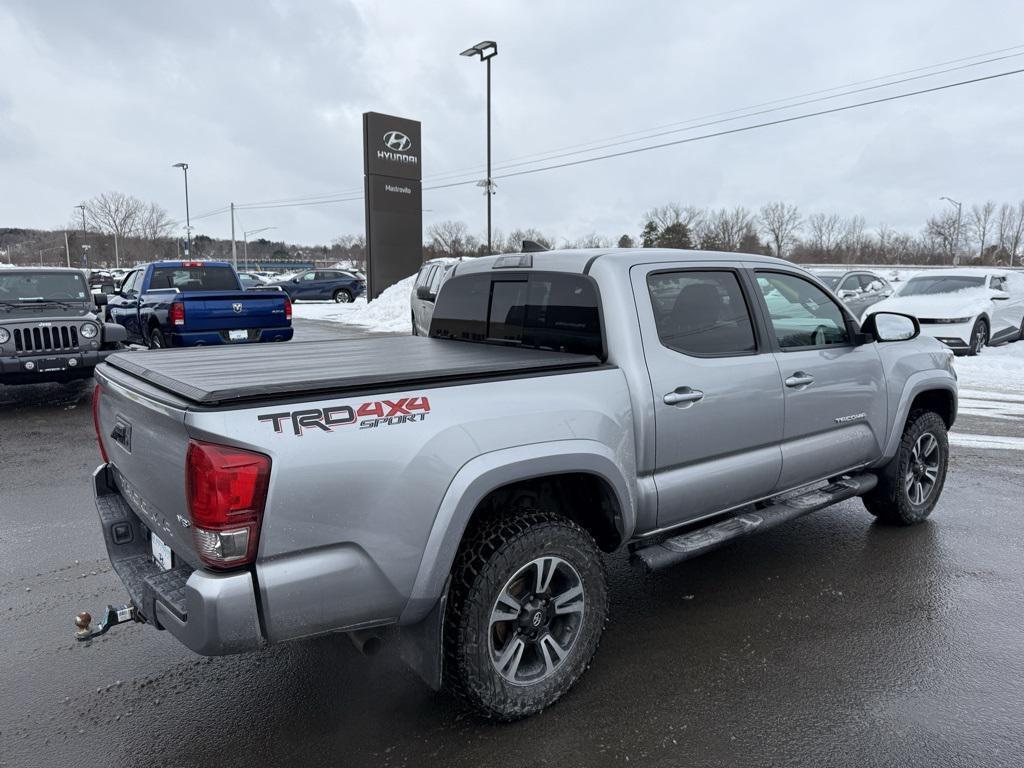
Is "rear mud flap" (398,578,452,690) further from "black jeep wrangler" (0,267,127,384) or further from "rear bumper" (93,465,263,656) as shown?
"black jeep wrangler" (0,267,127,384)

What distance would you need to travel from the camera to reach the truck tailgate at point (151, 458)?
2.37 metres

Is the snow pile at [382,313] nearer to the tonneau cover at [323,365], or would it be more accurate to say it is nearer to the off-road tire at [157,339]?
the off-road tire at [157,339]

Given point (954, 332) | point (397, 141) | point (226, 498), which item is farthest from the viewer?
point (397, 141)

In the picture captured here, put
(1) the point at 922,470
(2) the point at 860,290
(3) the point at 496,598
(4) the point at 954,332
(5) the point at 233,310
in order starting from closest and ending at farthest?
(3) the point at 496,598 < (1) the point at 922,470 < (5) the point at 233,310 < (4) the point at 954,332 < (2) the point at 860,290

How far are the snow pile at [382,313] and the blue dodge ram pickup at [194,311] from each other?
25.6 feet

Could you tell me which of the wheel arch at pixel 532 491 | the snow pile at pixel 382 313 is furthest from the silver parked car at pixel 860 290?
the wheel arch at pixel 532 491

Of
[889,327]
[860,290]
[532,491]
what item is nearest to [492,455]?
[532,491]

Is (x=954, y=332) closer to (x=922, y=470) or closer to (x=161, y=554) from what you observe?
(x=922, y=470)

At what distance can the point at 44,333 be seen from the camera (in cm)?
913

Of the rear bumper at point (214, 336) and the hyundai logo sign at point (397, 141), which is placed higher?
the hyundai logo sign at point (397, 141)

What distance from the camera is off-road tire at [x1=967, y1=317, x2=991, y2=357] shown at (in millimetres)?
13945

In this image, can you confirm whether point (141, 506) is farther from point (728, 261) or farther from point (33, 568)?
point (728, 261)

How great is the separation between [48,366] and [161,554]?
786 centimetres

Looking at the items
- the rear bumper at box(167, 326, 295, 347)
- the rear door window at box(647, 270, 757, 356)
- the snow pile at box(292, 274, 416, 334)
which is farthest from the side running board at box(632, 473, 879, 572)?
the snow pile at box(292, 274, 416, 334)
